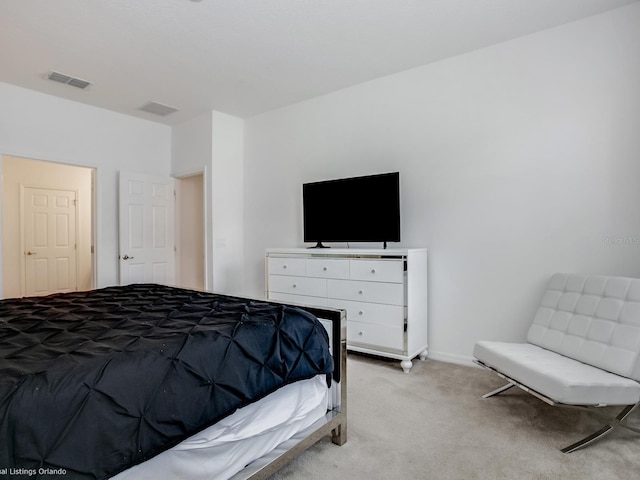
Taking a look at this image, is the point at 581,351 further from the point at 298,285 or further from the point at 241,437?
the point at 298,285

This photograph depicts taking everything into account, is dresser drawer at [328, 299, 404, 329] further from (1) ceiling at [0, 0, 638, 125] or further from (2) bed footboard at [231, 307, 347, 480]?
(1) ceiling at [0, 0, 638, 125]

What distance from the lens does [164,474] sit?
123cm

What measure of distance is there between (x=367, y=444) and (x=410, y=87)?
3.16 metres

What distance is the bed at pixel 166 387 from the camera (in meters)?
1.00

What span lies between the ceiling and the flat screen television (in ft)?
3.69

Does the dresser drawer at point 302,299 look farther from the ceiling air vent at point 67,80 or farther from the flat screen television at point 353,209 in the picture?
the ceiling air vent at point 67,80

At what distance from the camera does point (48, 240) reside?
6.02 meters

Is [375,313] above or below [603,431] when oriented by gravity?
above

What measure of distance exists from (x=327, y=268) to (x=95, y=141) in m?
3.41

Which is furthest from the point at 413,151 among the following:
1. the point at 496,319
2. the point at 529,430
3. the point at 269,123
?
the point at 529,430

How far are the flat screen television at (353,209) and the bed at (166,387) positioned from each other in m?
1.65

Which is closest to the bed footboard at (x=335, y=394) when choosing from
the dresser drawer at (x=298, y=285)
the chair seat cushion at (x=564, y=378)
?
the chair seat cushion at (x=564, y=378)

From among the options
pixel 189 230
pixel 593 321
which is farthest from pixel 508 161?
pixel 189 230

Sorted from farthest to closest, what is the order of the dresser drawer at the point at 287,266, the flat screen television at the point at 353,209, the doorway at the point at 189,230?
the doorway at the point at 189,230 → the dresser drawer at the point at 287,266 → the flat screen television at the point at 353,209
